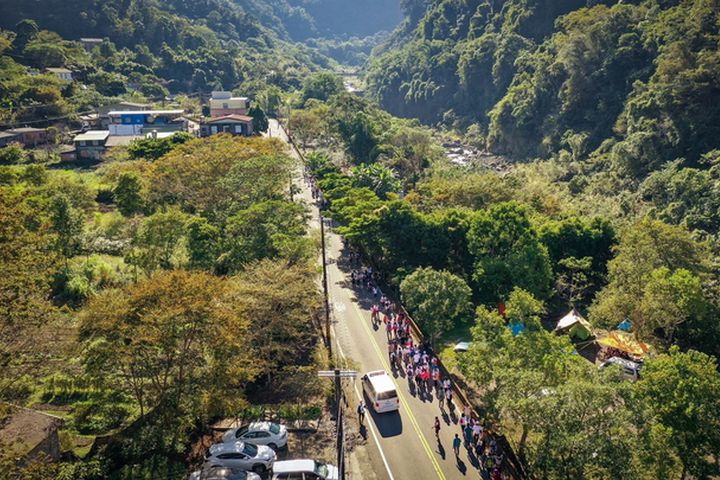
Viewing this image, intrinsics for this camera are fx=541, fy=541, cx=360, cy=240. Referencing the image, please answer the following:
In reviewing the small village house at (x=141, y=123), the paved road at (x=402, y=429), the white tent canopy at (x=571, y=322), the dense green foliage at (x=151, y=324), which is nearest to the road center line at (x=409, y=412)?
the paved road at (x=402, y=429)

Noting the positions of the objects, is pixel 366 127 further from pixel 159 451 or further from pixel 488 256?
pixel 159 451

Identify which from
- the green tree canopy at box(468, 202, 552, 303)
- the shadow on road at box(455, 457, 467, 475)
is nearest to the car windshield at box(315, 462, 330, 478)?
the shadow on road at box(455, 457, 467, 475)

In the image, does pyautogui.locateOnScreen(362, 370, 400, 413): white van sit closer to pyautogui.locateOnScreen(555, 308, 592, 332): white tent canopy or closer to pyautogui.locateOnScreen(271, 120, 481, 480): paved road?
pyautogui.locateOnScreen(271, 120, 481, 480): paved road

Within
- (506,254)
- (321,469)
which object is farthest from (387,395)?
(506,254)

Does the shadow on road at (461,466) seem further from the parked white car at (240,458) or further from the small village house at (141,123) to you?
the small village house at (141,123)

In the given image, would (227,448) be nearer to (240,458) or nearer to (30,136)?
(240,458)

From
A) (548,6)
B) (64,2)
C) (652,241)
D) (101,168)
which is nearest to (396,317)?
(652,241)

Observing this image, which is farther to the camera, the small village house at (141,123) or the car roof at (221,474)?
the small village house at (141,123)
